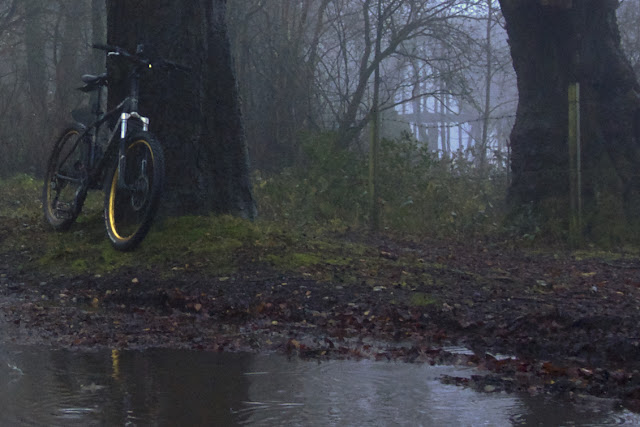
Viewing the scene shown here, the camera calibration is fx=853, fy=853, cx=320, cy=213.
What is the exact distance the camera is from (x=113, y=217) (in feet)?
24.9

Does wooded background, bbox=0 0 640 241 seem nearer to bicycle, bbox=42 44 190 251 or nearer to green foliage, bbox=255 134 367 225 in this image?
green foliage, bbox=255 134 367 225

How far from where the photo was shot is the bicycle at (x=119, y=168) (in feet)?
23.3

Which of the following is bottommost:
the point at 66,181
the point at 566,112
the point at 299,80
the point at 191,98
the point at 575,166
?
the point at 66,181

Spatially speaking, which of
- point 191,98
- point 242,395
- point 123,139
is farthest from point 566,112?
point 242,395

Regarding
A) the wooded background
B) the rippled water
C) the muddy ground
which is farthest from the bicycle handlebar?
the wooded background

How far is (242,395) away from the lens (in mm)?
3555

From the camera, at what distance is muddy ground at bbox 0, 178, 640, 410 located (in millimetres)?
4535

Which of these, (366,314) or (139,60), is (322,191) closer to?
(139,60)

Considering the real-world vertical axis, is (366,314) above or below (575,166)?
below

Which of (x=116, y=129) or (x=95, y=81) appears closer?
(x=116, y=129)

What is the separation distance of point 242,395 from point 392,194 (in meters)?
10.6

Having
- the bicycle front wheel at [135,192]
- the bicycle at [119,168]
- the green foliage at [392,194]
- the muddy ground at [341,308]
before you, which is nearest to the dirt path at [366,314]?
the muddy ground at [341,308]

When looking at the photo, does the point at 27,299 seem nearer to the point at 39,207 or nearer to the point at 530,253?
the point at 530,253

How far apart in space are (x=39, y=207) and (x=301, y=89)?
699 cm
